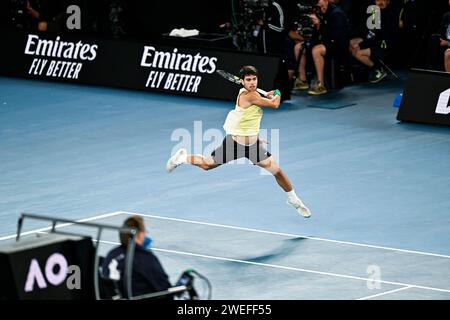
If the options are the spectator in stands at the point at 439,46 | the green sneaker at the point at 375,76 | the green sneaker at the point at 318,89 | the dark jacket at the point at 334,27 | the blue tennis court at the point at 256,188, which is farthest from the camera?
the green sneaker at the point at 375,76

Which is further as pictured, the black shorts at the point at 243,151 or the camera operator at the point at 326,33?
the camera operator at the point at 326,33

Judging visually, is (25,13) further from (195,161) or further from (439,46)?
(195,161)

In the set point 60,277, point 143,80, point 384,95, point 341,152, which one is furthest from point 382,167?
point 60,277

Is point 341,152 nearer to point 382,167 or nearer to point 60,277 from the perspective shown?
point 382,167

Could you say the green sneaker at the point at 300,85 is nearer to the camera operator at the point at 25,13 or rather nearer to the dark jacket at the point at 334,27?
the dark jacket at the point at 334,27

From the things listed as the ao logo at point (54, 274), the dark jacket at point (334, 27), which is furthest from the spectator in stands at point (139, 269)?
the dark jacket at point (334, 27)

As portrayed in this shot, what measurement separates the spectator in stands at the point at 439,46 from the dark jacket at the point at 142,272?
1447 centimetres

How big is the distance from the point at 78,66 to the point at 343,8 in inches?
240

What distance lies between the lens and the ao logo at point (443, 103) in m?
22.8

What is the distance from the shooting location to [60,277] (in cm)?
1075

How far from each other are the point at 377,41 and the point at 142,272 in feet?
52.5

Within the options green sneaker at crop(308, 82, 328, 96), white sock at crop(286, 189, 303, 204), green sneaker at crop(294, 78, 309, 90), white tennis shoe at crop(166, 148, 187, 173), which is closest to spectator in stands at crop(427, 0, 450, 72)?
green sneaker at crop(308, 82, 328, 96)

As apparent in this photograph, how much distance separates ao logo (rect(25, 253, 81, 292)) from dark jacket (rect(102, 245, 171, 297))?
48cm

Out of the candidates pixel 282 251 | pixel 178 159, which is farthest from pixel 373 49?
pixel 282 251
